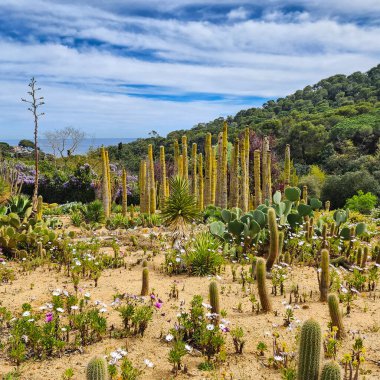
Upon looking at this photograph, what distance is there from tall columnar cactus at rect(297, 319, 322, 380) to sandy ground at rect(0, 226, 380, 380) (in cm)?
72

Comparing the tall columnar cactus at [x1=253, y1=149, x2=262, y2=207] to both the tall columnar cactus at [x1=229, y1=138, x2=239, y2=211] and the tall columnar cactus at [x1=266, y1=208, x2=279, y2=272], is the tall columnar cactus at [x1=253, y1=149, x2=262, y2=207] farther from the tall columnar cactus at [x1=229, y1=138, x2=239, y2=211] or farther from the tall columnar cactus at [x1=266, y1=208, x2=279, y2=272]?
the tall columnar cactus at [x1=266, y1=208, x2=279, y2=272]

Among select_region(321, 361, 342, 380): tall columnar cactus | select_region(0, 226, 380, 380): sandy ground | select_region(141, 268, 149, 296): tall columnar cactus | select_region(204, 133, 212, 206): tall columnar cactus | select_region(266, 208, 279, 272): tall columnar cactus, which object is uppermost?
select_region(204, 133, 212, 206): tall columnar cactus

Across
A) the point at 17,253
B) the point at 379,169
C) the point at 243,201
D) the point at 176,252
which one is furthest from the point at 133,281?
the point at 379,169

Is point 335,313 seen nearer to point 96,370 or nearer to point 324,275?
point 324,275

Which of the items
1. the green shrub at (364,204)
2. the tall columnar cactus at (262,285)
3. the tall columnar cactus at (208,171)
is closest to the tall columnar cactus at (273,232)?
the tall columnar cactus at (262,285)

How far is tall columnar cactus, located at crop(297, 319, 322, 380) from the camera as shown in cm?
319

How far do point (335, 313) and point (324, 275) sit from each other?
47.1 inches

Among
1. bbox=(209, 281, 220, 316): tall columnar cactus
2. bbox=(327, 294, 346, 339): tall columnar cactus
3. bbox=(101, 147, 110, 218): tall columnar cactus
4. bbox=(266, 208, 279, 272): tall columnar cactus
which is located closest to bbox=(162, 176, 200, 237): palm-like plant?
bbox=(266, 208, 279, 272): tall columnar cactus

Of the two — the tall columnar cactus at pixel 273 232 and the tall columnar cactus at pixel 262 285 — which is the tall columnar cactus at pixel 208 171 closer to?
the tall columnar cactus at pixel 273 232

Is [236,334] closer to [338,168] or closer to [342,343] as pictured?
[342,343]

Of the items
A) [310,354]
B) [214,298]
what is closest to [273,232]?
[214,298]

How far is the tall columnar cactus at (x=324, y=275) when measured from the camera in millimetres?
5500

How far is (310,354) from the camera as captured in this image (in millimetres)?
3201

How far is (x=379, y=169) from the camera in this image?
2669 centimetres
